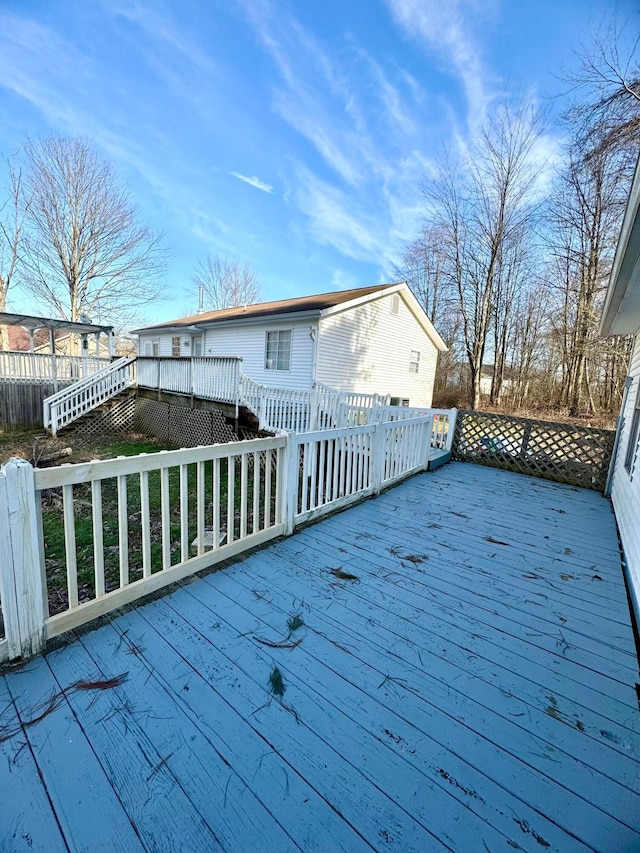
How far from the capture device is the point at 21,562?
5.58 ft

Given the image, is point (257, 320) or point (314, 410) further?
point (257, 320)

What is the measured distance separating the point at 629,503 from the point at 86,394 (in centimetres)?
1174

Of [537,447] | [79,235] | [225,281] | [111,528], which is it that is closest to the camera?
[111,528]

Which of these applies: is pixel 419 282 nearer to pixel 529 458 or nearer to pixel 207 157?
pixel 207 157

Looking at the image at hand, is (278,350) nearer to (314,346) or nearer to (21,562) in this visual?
(314,346)

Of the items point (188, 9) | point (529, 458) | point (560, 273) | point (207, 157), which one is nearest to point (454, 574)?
point (529, 458)

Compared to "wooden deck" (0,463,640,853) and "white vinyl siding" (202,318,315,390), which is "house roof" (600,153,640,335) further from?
"white vinyl siding" (202,318,315,390)

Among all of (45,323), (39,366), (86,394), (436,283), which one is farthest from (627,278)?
(436,283)

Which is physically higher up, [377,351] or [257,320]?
[257,320]

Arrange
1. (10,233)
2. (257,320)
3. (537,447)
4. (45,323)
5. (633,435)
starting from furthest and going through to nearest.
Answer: (10,233), (257,320), (45,323), (537,447), (633,435)

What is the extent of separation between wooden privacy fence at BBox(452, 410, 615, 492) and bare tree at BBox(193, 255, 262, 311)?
84.3ft

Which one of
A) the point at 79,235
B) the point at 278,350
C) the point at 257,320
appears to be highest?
the point at 79,235

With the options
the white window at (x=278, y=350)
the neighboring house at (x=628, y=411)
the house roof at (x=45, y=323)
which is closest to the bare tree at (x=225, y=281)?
the house roof at (x=45, y=323)

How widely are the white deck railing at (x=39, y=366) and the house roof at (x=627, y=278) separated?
12540mm
